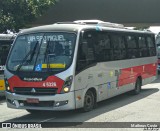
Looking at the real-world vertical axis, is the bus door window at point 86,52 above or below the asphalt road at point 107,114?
above

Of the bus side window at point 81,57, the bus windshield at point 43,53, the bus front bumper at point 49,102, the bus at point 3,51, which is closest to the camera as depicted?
the bus front bumper at point 49,102

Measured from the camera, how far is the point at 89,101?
11039 millimetres

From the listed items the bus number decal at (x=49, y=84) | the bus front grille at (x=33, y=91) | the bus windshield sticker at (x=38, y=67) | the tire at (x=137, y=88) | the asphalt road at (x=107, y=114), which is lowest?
the asphalt road at (x=107, y=114)

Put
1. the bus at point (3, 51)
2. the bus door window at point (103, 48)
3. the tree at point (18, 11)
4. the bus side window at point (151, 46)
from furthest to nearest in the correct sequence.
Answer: the tree at point (18, 11) → the bus side window at point (151, 46) → the bus at point (3, 51) → the bus door window at point (103, 48)

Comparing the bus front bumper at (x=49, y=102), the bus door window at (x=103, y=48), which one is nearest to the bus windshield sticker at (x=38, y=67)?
the bus front bumper at (x=49, y=102)

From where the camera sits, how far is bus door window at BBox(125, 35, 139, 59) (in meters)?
14.1

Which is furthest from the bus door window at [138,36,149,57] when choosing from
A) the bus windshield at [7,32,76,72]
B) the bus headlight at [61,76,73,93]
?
the bus headlight at [61,76,73,93]

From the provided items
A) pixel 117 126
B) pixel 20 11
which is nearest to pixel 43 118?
pixel 117 126

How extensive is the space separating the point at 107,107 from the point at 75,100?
6.98 ft

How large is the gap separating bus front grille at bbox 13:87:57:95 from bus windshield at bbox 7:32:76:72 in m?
0.51

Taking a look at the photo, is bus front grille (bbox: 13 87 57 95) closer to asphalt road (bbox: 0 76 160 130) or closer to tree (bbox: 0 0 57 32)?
asphalt road (bbox: 0 76 160 130)

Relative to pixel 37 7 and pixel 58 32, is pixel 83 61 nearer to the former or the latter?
pixel 58 32

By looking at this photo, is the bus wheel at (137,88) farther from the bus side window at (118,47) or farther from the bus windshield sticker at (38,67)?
the bus windshield sticker at (38,67)

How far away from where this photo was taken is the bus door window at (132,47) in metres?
14.1
